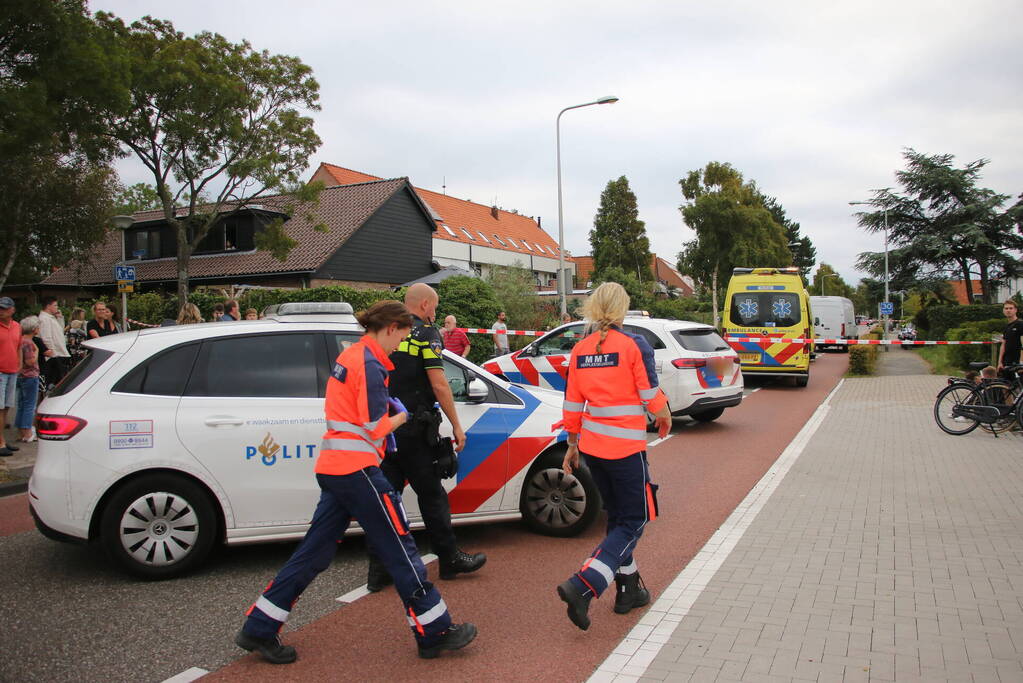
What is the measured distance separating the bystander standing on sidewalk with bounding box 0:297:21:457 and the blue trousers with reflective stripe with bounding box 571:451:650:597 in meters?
8.08

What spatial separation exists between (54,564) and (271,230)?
2252 centimetres

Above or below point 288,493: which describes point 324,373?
above

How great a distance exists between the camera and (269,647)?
370 cm

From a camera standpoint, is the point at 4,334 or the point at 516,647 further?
the point at 4,334

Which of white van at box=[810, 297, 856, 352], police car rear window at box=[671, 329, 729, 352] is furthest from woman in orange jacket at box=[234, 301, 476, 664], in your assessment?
white van at box=[810, 297, 856, 352]

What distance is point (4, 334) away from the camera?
30.3 feet

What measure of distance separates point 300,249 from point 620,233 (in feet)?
83.9

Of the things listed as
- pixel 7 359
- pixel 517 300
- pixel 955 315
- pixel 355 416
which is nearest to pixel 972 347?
pixel 517 300

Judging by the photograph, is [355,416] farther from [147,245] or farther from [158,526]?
[147,245]

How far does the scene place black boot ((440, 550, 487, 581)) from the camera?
4.93 metres

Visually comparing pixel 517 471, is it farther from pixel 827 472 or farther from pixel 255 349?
pixel 827 472

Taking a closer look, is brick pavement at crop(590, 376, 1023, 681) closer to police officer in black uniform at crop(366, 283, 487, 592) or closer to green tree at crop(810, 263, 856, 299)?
police officer in black uniform at crop(366, 283, 487, 592)

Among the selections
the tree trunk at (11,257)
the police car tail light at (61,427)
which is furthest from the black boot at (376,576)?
the tree trunk at (11,257)

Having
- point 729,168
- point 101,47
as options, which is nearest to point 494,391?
point 101,47
